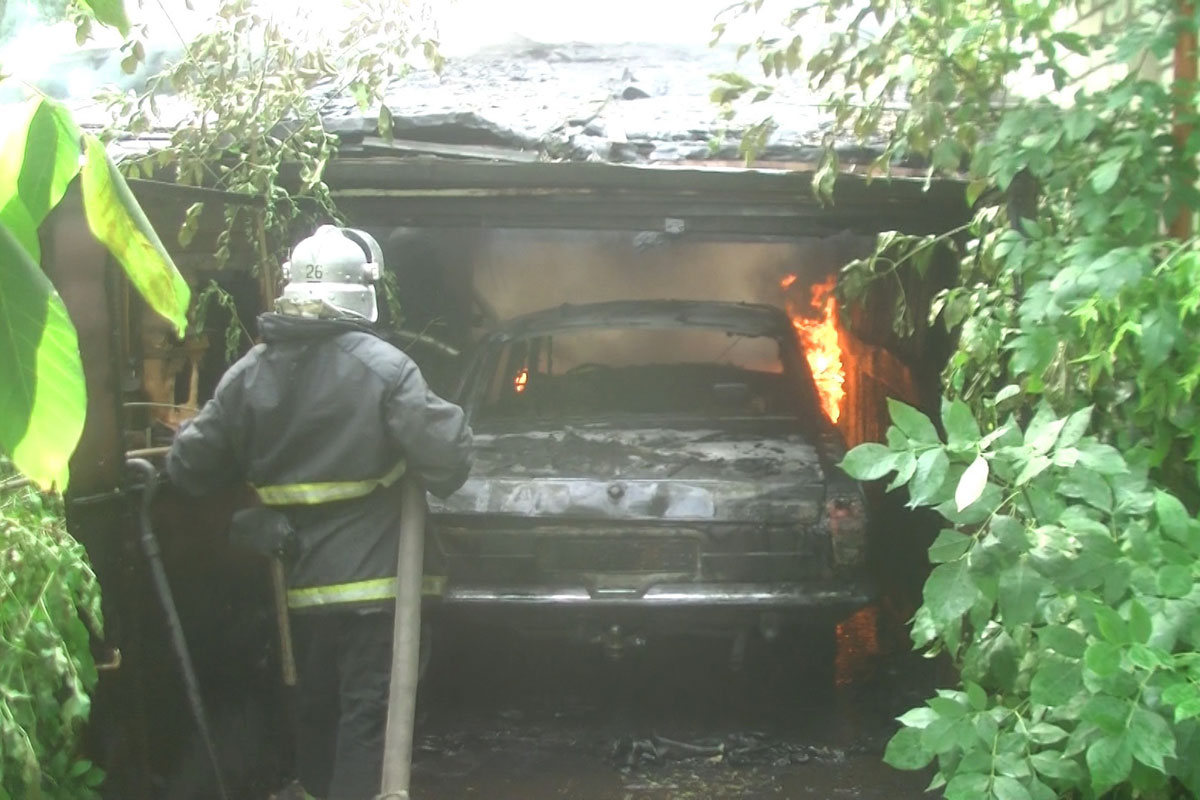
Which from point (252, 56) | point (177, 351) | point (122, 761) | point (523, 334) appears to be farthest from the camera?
point (523, 334)

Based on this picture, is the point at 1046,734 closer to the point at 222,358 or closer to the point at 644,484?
the point at 644,484

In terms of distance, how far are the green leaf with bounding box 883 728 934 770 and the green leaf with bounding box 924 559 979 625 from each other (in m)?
A: 0.30

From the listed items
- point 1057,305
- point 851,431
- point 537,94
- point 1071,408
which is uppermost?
point 537,94

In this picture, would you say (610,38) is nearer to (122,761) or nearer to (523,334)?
(523,334)

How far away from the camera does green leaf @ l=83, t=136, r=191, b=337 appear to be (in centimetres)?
81

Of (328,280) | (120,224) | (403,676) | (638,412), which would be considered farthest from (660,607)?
(120,224)

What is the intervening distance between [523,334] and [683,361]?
0.82 metres

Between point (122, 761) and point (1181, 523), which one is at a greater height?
point (1181, 523)

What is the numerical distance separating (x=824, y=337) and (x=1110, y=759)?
7.56 m

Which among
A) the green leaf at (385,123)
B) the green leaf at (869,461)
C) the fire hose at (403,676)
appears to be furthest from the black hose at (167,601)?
the green leaf at (869,461)

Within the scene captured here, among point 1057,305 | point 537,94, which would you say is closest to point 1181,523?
→ point 1057,305

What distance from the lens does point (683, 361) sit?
557 centimetres

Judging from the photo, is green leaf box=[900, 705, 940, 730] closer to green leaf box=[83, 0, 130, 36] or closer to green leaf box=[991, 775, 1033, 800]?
green leaf box=[991, 775, 1033, 800]

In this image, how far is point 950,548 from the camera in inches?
86.1
